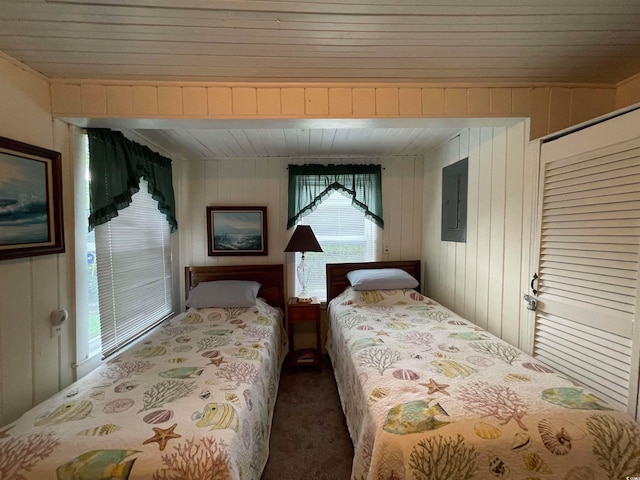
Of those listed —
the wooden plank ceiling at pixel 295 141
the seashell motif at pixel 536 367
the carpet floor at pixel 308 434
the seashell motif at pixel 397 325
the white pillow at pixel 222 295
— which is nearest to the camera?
the seashell motif at pixel 536 367

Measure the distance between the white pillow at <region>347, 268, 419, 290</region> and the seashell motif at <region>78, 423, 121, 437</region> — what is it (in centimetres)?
199

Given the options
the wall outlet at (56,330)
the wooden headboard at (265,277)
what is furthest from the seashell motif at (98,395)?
the wooden headboard at (265,277)

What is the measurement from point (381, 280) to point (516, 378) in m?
1.41

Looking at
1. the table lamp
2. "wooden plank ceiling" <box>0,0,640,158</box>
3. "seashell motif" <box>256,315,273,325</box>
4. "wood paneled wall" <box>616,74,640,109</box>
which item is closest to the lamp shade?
the table lamp

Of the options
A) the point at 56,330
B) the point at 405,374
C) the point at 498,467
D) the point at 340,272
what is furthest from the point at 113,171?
the point at 498,467

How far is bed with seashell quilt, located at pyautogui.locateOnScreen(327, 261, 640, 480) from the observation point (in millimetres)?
952

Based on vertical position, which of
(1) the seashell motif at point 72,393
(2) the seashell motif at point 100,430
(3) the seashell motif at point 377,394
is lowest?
(1) the seashell motif at point 72,393

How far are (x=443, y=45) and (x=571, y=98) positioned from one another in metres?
1.05

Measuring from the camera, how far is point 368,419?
1.15 metres

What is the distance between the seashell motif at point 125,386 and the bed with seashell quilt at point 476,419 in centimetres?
115

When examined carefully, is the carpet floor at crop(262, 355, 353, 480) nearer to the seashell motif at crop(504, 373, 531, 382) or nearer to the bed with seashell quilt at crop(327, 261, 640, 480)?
the bed with seashell quilt at crop(327, 261, 640, 480)

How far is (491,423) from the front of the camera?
100 cm

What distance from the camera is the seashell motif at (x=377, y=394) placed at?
1.18 m

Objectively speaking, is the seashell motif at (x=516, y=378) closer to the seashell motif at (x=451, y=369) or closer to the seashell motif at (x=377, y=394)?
the seashell motif at (x=451, y=369)
